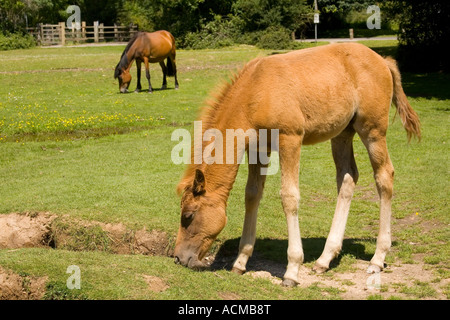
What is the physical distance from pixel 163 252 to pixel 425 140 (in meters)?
9.16

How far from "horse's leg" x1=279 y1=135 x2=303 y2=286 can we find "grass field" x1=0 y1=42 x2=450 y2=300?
22 cm

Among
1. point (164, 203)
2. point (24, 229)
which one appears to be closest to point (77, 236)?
point (24, 229)

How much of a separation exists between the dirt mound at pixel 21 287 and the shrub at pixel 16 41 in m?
48.6

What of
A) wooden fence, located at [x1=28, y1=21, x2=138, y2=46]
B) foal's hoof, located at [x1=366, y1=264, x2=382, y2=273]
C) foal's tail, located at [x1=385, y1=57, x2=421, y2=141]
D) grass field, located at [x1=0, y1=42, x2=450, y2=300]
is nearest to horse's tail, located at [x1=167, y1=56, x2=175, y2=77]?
grass field, located at [x1=0, y1=42, x2=450, y2=300]

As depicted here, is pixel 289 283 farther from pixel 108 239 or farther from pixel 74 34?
pixel 74 34

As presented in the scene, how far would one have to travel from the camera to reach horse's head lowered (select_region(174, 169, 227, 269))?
21.3 ft

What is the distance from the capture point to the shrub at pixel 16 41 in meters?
50.7

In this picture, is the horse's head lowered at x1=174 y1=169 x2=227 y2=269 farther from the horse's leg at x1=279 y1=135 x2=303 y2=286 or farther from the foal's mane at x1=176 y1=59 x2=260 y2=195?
the horse's leg at x1=279 y1=135 x2=303 y2=286

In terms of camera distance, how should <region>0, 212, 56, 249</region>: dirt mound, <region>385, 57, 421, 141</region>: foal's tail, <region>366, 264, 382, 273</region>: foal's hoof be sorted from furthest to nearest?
<region>0, 212, 56, 249</region>: dirt mound
<region>385, 57, 421, 141</region>: foal's tail
<region>366, 264, 382, 273</region>: foal's hoof

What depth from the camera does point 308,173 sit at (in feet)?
40.7

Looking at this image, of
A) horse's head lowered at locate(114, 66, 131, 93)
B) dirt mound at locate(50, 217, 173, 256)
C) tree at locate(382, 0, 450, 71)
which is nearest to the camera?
dirt mound at locate(50, 217, 173, 256)

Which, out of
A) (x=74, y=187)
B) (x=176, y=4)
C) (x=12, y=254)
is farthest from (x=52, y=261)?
(x=176, y=4)

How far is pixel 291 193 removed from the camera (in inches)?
258

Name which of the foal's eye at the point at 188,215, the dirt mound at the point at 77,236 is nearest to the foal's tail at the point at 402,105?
the foal's eye at the point at 188,215
